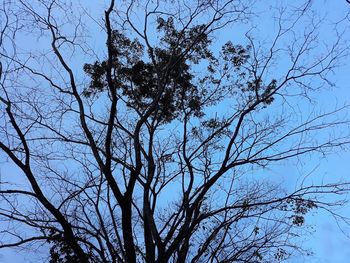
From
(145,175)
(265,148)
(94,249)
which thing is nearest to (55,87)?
(145,175)

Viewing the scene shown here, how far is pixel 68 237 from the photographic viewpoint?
778 centimetres

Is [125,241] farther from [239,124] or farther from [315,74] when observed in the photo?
[315,74]

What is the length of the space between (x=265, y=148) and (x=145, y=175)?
9.74ft

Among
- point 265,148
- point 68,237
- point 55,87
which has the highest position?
point 55,87

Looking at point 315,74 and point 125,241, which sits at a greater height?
point 315,74

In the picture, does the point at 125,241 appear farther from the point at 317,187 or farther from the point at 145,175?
the point at 317,187

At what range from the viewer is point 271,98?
9.95 m

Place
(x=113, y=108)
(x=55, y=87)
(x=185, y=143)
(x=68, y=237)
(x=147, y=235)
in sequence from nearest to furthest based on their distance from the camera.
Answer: (x=68, y=237)
(x=113, y=108)
(x=147, y=235)
(x=55, y=87)
(x=185, y=143)

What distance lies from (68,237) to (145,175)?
123 inches

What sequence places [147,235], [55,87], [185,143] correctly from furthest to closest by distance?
[185,143] < [55,87] < [147,235]

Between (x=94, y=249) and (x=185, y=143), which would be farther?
(x=185, y=143)

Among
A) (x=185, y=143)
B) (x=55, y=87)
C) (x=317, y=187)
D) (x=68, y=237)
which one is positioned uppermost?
(x=55, y=87)

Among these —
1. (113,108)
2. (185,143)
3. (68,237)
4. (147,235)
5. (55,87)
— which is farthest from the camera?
(185,143)

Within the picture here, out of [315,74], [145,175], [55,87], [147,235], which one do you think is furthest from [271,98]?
[55,87]
